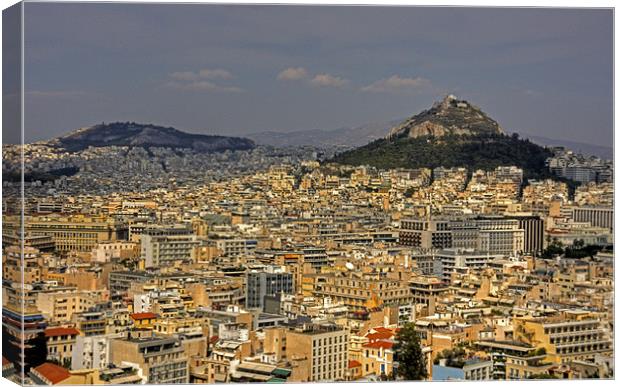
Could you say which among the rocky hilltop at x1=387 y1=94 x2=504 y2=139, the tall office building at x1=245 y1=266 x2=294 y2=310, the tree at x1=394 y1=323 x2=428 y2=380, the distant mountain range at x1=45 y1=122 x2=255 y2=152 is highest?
the rocky hilltop at x1=387 y1=94 x2=504 y2=139

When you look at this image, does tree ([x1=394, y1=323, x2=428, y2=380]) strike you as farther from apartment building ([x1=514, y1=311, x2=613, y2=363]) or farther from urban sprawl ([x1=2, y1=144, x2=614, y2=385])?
apartment building ([x1=514, y1=311, x2=613, y2=363])

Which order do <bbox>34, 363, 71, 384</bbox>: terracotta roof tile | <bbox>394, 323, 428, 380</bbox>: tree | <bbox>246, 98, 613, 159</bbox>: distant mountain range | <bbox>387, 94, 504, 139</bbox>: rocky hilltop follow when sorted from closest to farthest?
<bbox>34, 363, 71, 384</bbox>: terracotta roof tile
<bbox>394, 323, 428, 380</bbox>: tree
<bbox>246, 98, 613, 159</bbox>: distant mountain range
<bbox>387, 94, 504, 139</bbox>: rocky hilltop

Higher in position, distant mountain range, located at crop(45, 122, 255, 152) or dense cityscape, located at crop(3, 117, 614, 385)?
distant mountain range, located at crop(45, 122, 255, 152)

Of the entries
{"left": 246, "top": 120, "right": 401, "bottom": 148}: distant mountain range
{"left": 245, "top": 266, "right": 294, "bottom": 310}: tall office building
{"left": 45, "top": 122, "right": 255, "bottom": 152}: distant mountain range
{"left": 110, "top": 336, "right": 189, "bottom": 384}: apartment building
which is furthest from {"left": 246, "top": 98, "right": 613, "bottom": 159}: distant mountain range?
{"left": 110, "top": 336, "right": 189, "bottom": 384}: apartment building

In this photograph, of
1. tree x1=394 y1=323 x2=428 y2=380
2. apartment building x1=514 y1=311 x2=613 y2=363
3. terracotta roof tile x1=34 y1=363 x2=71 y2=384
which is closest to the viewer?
terracotta roof tile x1=34 y1=363 x2=71 y2=384

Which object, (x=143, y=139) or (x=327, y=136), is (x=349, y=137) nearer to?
(x=327, y=136)

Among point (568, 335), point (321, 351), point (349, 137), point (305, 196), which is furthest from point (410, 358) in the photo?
point (305, 196)

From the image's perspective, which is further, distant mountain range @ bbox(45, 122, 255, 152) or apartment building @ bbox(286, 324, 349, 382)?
distant mountain range @ bbox(45, 122, 255, 152)

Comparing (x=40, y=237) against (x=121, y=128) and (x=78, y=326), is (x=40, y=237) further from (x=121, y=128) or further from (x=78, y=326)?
(x=78, y=326)
